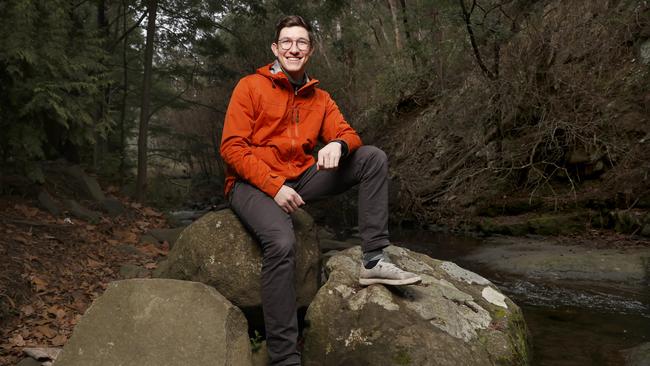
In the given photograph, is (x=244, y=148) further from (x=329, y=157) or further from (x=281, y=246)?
(x=281, y=246)

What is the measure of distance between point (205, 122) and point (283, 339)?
63.4 feet

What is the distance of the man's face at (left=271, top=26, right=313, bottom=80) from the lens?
3613 millimetres

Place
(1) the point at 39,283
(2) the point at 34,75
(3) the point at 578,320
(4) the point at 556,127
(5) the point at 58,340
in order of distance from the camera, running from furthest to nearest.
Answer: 1. (4) the point at 556,127
2. (2) the point at 34,75
3. (3) the point at 578,320
4. (1) the point at 39,283
5. (5) the point at 58,340

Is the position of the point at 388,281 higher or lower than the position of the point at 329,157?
lower

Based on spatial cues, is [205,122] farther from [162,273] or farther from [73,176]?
[162,273]

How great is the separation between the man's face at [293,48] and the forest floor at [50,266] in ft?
9.41

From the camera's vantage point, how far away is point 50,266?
17.0 ft

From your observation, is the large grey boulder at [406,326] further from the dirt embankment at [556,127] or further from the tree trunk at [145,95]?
the tree trunk at [145,95]

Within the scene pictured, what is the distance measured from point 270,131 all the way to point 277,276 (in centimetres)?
105

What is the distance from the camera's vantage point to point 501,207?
1062 centimetres

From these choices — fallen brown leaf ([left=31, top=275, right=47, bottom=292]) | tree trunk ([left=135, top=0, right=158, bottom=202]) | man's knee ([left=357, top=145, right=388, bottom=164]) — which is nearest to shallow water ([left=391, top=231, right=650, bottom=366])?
man's knee ([left=357, top=145, right=388, bottom=164])

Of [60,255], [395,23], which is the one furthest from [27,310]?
[395,23]

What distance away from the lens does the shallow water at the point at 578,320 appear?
13.6 feet

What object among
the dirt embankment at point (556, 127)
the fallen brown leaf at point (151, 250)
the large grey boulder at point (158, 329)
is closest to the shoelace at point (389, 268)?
the large grey boulder at point (158, 329)
